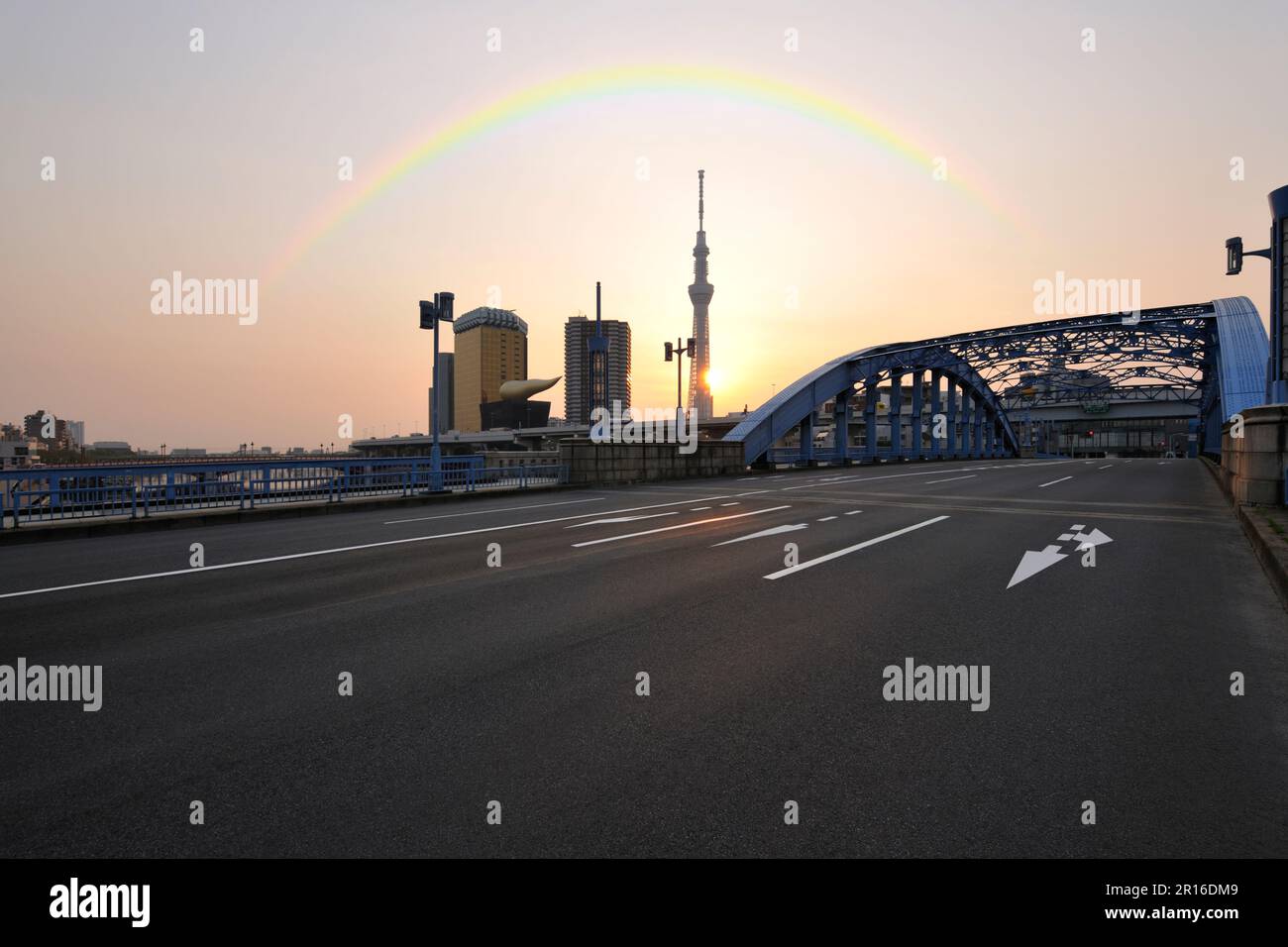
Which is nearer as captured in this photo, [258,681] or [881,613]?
[258,681]

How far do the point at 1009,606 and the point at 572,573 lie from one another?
4964mm

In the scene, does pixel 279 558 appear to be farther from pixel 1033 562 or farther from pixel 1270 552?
pixel 1270 552

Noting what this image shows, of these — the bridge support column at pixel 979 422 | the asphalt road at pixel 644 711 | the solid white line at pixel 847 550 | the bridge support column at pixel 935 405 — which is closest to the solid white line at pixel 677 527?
the asphalt road at pixel 644 711

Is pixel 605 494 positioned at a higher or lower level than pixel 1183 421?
lower

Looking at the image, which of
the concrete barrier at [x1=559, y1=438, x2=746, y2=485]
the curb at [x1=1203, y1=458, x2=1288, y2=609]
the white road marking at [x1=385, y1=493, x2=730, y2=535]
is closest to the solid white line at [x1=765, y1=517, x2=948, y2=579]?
the curb at [x1=1203, y1=458, x2=1288, y2=609]

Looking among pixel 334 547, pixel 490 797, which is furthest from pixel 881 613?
pixel 334 547

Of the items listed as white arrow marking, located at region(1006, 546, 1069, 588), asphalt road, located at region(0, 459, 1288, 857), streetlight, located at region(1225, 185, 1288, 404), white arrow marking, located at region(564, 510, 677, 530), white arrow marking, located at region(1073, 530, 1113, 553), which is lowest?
asphalt road, located at region(0, 459, 1288, 857)

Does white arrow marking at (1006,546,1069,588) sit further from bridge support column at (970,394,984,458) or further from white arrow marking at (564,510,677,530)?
bridge support column at (970,394,984,458)

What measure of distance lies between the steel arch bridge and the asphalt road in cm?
2645

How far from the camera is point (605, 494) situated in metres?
21.0

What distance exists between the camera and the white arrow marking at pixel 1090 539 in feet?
33.7

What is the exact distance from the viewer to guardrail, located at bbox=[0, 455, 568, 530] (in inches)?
504
